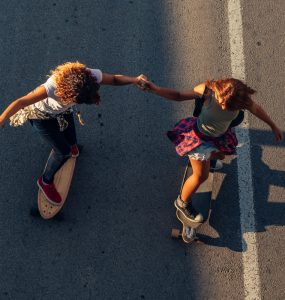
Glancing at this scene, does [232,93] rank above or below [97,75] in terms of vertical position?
below

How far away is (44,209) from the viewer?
207 inches

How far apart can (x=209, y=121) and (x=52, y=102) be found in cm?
157

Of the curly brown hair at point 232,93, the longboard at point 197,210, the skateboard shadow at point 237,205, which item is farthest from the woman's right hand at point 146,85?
the skateboard shadow at point 237,205

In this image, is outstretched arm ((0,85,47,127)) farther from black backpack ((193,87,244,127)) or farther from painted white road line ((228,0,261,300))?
painted white road line ((228,0,261,300))

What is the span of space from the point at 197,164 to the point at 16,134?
2.46 m

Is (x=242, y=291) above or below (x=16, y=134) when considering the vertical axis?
below

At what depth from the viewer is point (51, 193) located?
5.29m

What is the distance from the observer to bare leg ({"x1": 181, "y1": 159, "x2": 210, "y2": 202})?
4.70 metres

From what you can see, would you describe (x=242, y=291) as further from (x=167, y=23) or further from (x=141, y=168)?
(x=167, y=23)

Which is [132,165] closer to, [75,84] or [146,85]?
[146,85]

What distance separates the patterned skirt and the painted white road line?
34.8 inches

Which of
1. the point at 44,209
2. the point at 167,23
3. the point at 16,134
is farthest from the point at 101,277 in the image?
the point at 167,23

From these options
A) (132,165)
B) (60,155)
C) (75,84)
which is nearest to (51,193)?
(60,155)

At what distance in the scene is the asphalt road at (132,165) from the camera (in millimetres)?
5082
